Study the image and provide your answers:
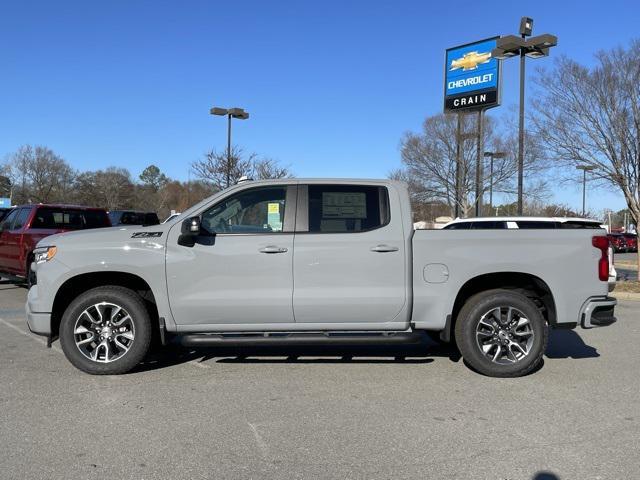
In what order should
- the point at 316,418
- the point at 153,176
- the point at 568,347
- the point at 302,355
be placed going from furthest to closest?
the point at 153,176 < the point at 568,347 < the point at 302,355 < the point at 316,418

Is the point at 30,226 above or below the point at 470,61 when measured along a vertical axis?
below

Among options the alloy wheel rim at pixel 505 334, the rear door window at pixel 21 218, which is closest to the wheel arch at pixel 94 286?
the alloy wheel rim at pixel 505 334

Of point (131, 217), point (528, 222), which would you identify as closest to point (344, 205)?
point (528, 222)

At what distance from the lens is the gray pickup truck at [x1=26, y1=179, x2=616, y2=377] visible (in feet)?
17.8

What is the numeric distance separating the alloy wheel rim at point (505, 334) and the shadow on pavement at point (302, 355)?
0.81 m

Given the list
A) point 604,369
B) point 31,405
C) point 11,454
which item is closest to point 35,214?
point 31,405

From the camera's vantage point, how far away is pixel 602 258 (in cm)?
555

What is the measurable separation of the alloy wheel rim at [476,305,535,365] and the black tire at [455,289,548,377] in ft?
0.05

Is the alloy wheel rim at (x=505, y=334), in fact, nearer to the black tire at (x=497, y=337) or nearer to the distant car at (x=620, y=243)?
the black tire at (x=497, y=337)

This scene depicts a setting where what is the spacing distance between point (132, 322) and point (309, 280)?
1.80 metres

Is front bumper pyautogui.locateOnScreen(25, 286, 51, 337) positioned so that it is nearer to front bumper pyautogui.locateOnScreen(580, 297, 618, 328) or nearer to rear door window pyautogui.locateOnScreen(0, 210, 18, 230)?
front bumper pyautogui.locateOnScreen(580, 297, 618, 328)

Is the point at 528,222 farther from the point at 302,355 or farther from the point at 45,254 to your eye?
the point at 45,254

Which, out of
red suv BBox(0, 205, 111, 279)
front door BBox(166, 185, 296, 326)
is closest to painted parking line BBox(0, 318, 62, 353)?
front door BBox(166, 185, 296, 326)

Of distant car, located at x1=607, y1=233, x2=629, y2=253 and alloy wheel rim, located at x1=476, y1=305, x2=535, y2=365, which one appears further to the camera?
distant car, located at x1=607, y1=233, x2=629, y2=253
